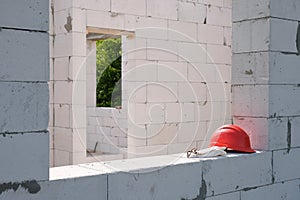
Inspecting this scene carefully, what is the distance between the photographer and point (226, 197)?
10.6ft

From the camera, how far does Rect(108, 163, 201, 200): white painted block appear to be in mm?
2707

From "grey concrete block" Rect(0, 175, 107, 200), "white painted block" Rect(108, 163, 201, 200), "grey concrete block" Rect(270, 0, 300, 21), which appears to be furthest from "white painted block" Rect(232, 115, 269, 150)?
"grey concrete block" Rect(0, 175, 107, 200)

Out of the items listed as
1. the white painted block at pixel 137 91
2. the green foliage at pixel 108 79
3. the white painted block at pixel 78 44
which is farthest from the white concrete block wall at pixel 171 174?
the green foliage at pixel 108 79

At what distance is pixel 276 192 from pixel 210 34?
13.4 ft

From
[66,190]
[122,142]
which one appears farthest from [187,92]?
[66,190]

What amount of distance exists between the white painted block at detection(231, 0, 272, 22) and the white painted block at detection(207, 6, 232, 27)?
140 inches

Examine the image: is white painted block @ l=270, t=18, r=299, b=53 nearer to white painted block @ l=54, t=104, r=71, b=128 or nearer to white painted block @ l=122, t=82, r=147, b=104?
white painted block @ l=122, t=82, r=147, b=104

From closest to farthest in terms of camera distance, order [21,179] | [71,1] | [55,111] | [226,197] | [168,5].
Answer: [21,179], [226,197], [71,1], [55,111], [168,5]

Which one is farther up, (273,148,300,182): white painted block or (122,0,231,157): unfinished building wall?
(122,0,231,157): unfinished building wall

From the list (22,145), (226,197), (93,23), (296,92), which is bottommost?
(226,197)

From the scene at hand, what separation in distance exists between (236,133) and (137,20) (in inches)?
132

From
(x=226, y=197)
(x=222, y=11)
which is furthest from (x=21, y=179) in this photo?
(x=222, y=11)

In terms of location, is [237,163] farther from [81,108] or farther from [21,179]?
[81,108]

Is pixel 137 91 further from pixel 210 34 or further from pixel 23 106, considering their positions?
pixel 23 106
